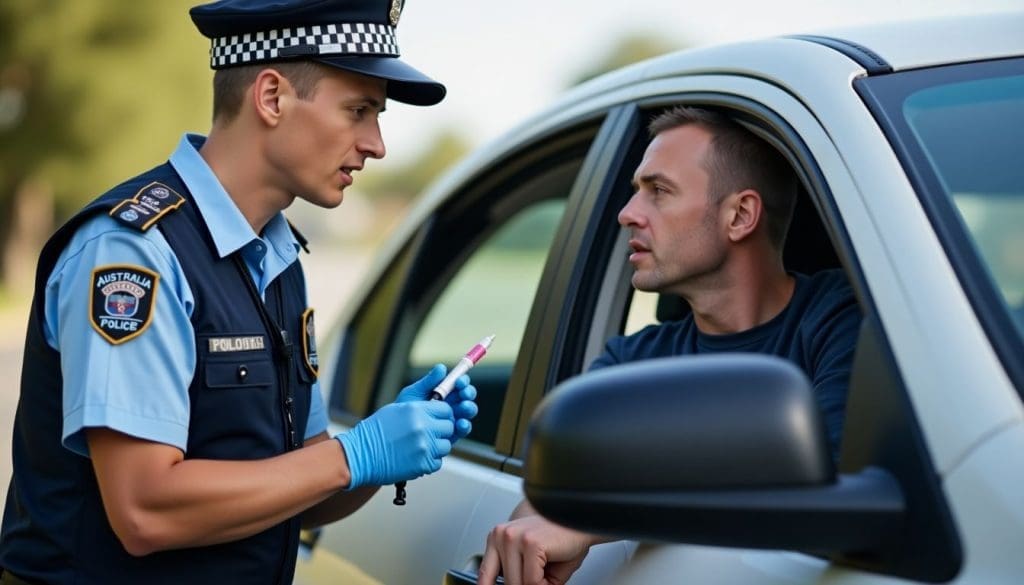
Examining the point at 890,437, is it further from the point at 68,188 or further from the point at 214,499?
the point at 68,188

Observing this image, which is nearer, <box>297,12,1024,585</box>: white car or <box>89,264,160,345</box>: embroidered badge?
<box>297,12,1024,585</box>: white car

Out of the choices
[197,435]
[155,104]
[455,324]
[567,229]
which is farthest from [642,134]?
[155,104]

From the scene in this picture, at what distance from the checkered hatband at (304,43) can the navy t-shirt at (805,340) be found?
0.66m

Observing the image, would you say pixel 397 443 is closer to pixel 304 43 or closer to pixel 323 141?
pixel 323 141

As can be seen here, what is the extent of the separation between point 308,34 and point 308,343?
0.53 meters

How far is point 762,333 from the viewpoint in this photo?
102 inches

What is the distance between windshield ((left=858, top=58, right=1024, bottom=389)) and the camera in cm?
171

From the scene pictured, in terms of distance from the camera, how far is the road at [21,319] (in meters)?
11.7

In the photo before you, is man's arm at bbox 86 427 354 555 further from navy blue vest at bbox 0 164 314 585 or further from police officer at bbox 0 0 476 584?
navy blue vest at bbox 0 164 314 585

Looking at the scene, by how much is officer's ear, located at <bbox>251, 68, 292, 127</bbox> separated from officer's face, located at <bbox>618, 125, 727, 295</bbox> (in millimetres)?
603

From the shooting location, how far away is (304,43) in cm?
257

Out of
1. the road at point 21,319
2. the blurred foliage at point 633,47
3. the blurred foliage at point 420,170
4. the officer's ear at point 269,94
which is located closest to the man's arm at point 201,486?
the officer's ear at point 269,94

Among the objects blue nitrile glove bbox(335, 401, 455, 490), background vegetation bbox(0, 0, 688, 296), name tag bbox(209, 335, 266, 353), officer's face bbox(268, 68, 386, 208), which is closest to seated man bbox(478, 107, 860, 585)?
blue nitrile glove bbox(335, 401, 455, 490)

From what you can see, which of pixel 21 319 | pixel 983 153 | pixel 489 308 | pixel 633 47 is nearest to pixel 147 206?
pixel 983 153
